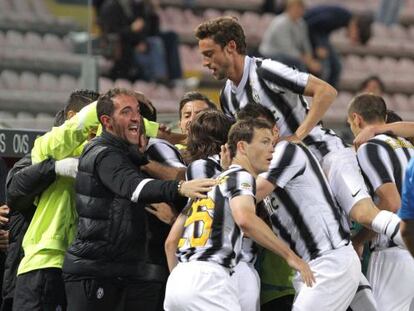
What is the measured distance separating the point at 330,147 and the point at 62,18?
3812 mm

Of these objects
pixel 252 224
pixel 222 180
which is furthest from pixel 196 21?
pixel 252 224

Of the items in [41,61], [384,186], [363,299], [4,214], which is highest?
[41,61]

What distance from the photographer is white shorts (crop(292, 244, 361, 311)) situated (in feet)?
20.5

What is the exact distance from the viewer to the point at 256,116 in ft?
20.5

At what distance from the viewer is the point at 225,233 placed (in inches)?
238


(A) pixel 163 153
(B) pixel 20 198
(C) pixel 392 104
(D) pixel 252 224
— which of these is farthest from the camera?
(C) pixel 392 104

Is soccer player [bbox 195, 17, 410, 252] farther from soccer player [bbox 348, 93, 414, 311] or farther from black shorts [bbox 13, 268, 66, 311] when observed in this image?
black shorts [bbox 13, 268, 66, 311]

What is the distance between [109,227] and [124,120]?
0.58 m

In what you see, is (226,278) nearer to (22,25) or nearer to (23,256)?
(23,256)

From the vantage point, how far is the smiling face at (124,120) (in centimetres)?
654

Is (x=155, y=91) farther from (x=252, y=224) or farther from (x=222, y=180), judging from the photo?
(x=252, y=224)

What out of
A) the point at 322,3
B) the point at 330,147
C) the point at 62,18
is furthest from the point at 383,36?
the point at 330,147

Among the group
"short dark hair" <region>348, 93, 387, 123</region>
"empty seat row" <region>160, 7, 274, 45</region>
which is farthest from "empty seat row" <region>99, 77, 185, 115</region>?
"short dark hair" <region>348, 93, 387, 123</region>

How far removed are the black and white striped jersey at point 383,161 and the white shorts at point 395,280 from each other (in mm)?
82
